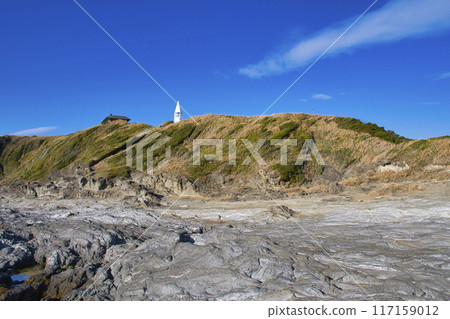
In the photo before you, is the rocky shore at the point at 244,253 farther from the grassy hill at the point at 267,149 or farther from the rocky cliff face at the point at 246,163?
the grassy hill at the point at 267,149

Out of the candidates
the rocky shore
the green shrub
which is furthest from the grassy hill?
the rocky shore

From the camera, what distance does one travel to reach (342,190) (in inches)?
1027

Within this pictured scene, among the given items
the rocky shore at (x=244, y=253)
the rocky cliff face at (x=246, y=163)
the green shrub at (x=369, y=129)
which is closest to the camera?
the rocky shore at (x=244, y=253)

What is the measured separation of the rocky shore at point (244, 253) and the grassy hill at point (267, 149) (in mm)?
5939

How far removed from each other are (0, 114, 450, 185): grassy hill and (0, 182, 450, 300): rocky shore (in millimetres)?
5939

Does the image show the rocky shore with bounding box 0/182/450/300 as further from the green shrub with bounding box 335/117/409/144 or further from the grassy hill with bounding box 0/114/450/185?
the green shrub with bounding box 335/117/409/144

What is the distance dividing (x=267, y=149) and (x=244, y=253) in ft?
72.9

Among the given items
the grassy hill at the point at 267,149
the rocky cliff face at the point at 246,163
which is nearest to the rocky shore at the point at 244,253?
the rocky cliff face at the point at 246,163

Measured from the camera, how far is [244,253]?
12.7 meters

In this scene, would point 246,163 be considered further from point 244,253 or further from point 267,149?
point 244,253

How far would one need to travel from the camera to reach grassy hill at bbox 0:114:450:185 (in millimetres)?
28094

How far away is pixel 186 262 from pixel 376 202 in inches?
565

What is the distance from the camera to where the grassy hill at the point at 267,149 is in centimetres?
2809

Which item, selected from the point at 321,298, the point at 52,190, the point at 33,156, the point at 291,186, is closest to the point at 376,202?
the point at 291,186
